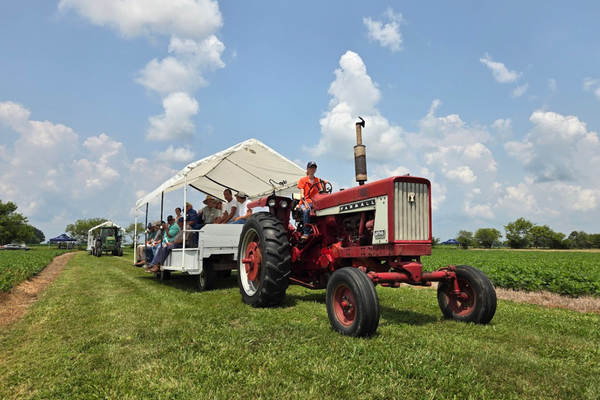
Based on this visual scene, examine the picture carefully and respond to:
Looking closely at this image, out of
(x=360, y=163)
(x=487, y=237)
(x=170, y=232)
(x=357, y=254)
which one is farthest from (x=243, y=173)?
(x=487, y=237)

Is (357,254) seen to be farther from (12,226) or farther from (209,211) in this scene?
(12,226)

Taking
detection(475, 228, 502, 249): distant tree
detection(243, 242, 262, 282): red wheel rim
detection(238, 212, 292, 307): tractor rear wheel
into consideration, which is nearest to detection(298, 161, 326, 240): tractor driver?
detection(238, 212, 292, 307): tractor rear wheel

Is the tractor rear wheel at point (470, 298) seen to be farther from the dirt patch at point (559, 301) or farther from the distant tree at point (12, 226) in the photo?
the distant tree at point (12, 226)

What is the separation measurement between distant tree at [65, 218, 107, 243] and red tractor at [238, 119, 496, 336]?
85632mm

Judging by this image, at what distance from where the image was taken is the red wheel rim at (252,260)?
6.07 m

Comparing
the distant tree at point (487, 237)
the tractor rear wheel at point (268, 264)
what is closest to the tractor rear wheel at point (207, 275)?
the tractor rear wheel at point (268, 264)

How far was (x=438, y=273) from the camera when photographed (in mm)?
4645

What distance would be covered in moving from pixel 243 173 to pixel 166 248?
9.01ft

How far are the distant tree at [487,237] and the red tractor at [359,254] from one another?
Answer: 112 metres

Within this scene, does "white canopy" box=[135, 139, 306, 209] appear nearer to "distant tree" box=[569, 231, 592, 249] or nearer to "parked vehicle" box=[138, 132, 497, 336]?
"parked vehicle" box=[138, 132, 497, 336]

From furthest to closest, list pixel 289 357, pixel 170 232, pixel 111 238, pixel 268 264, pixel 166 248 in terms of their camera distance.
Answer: pixel 111 238 → pixel 170 232 → pixel 166 248 → pixel 268 264 → pixel 289 357

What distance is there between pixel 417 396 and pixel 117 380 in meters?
2.19

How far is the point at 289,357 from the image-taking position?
10.5 ft

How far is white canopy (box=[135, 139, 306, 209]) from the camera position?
854cm
